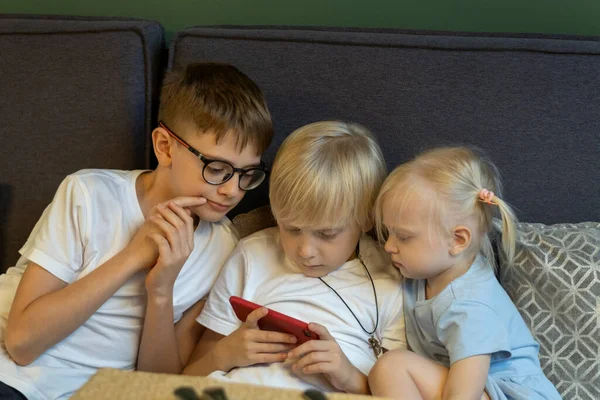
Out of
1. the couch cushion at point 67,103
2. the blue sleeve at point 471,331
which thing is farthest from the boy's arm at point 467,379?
the couch cushion at point 67,103

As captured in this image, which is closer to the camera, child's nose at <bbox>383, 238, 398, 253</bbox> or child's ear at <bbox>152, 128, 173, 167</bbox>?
child's nose at <bbox>383, 238, 398, 253</bbox>

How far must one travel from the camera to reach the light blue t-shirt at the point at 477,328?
1.23 metres

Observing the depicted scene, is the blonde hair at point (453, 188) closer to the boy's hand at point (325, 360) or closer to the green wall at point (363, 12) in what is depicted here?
the boy's hand at point (325, 360)

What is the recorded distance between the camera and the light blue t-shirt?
123 cm

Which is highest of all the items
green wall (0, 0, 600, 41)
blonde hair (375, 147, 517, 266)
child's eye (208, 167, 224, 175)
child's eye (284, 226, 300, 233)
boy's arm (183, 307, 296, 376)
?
green wall (0, 0, 600, 41)

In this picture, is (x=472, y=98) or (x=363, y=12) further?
(x=363, y=12)

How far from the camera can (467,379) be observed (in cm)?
120

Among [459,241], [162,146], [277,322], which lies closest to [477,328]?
[459,241]

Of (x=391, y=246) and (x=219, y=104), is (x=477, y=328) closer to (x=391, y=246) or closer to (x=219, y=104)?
(x=391, y=246)

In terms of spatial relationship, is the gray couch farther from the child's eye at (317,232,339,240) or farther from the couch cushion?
the child's eye at (317,232,339,240)

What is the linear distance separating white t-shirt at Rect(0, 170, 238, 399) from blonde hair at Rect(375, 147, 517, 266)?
0.52 meters

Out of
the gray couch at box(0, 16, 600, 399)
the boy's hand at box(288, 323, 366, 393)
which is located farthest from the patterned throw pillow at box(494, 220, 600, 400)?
the boy's hand at box(288, 323, 366, 393)

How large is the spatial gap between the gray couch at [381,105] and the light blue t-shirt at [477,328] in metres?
0.08

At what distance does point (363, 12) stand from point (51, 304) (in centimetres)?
113
